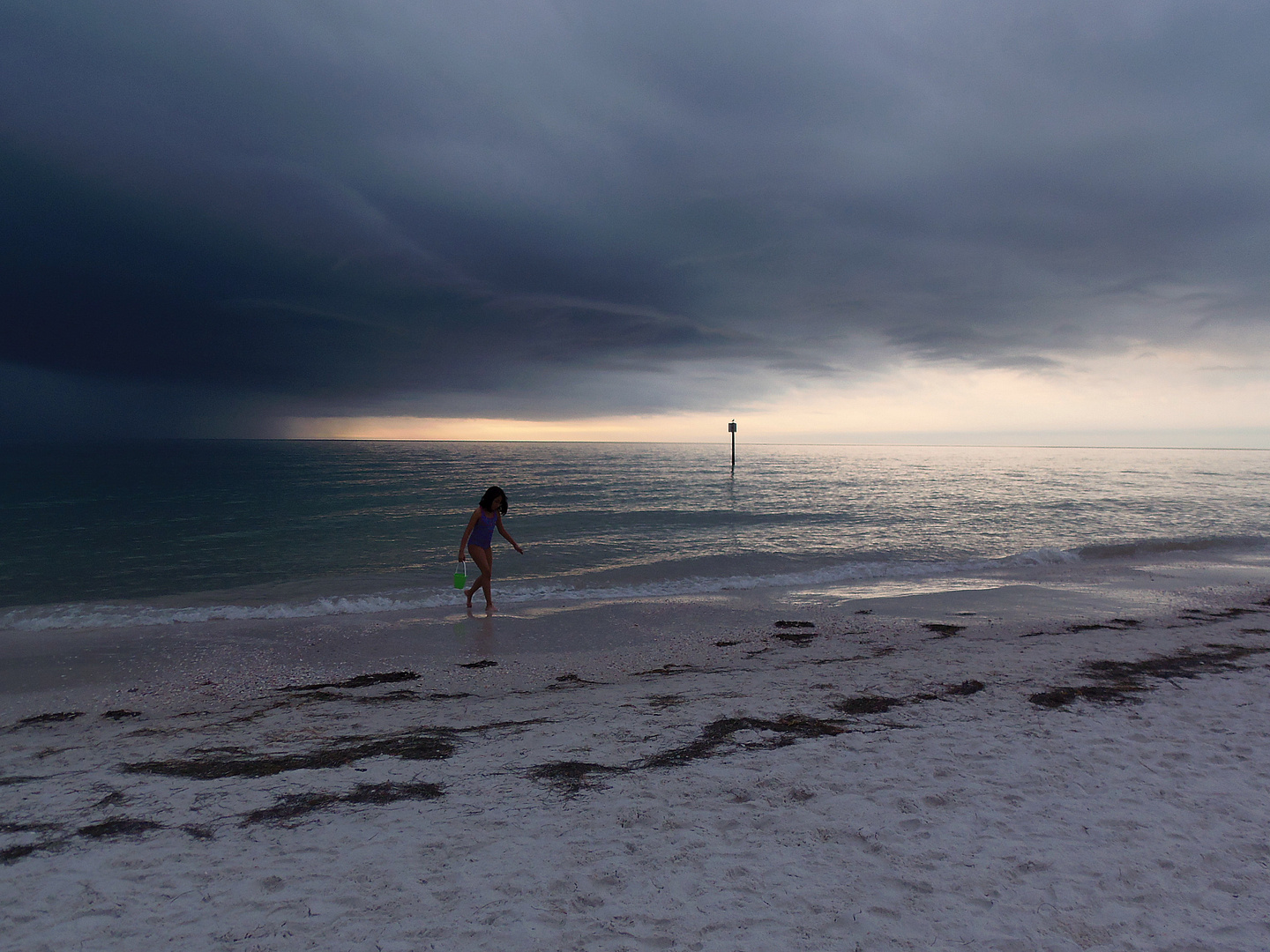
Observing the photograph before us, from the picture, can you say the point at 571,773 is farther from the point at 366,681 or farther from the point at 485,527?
the point at 485,527

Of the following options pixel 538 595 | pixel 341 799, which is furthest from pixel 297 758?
pixel 538 595

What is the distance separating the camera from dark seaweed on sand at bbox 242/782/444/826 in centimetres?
432

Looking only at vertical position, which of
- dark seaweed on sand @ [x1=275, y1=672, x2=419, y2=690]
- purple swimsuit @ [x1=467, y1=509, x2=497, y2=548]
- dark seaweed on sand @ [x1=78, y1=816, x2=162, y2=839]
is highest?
purple swimsuit @ [x1=467, y1=509, x2=497, y2=548]

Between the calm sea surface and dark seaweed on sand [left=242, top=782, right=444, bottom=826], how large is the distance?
336 inches

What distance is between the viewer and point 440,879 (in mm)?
3588

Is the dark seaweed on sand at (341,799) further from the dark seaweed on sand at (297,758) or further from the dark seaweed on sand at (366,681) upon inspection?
the dark seaweed on sand at (366,681)

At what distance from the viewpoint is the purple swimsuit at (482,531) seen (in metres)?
11.2

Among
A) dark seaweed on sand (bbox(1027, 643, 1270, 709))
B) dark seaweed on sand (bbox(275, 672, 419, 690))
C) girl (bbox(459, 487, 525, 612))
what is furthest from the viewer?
girl (bbox(459, 487, 525, 612))

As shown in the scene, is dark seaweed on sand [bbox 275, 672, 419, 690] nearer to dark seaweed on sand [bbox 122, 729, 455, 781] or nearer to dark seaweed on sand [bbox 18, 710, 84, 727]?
dark seaweed on sand [bbox 18, 710, 84, 727]

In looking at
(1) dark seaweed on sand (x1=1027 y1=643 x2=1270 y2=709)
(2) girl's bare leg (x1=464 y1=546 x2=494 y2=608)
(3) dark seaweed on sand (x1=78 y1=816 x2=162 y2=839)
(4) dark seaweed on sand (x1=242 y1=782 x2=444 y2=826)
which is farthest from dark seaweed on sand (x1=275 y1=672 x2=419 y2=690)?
(1) dark seaweed on sand (x1=1027 y1=643 x2=1270 y2=709)

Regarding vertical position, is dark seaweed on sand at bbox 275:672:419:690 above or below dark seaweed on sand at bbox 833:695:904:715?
below

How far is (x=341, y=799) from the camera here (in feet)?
15.0

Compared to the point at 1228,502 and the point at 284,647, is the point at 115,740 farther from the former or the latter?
the point at 1228,502

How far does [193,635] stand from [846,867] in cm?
1150
